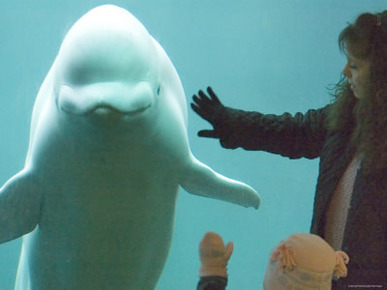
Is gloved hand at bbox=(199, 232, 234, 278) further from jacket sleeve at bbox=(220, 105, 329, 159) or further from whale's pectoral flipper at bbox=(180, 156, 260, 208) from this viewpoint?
whale's pectoral flipper at bbox=(180, 156, 260, 208)

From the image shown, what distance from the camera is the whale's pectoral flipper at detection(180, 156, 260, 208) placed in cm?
365

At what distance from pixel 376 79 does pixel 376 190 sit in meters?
0.59

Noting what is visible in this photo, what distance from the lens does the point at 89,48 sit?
9.30ft

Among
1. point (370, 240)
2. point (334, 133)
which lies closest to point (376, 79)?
point (334, 133)

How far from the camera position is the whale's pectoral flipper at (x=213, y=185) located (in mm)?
3648

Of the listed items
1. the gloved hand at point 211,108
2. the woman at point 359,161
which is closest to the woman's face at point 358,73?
the woman at point 359,161

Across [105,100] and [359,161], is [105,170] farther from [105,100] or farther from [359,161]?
[359,161]

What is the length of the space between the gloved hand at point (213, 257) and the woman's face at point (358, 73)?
1200mm

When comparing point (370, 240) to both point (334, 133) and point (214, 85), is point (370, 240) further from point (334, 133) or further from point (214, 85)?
point (214, 85)

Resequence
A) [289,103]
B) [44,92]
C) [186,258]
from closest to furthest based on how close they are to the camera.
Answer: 1. [44,92]
2. [289,103]
3. [186,258]

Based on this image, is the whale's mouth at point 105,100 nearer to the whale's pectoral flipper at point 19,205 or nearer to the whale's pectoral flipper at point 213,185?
the whale's pectoral flipper at point 19,205

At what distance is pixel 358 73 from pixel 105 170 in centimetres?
156

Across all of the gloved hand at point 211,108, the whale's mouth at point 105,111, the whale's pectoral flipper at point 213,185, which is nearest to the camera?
the whale's mouth at point 105,111

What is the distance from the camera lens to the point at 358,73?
110 inches
